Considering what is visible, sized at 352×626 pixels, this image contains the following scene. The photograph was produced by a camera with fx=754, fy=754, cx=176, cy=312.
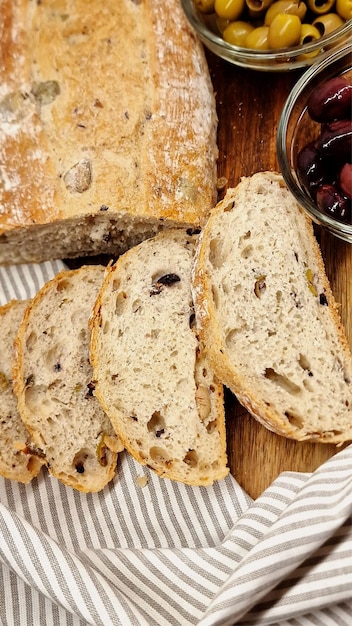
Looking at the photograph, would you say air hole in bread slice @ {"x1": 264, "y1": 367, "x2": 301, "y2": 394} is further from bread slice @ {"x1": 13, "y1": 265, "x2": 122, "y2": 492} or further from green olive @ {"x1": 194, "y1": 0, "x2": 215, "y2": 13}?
green olive @ {"x1": 194, "y1": 0, "x2": 215, "y2": 13}

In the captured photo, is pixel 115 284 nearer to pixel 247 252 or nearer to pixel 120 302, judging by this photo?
pixel 120 302

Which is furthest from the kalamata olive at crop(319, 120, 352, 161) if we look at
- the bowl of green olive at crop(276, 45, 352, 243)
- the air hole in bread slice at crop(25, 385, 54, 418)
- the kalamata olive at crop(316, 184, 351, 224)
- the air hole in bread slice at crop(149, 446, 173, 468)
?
the air hole in bread slice at crop(25, 385, 54, 418)

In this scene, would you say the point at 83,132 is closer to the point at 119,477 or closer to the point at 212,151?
the point at 212,151

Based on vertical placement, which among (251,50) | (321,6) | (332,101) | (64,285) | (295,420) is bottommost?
(295,420)

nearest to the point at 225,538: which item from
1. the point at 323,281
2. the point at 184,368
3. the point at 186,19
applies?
the point at 184,368

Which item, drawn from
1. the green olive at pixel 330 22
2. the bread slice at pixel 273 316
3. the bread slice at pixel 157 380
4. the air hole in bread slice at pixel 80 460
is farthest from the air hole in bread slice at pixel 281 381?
the green olive at pixel 330 22

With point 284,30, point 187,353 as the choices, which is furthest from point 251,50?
point 187,353
